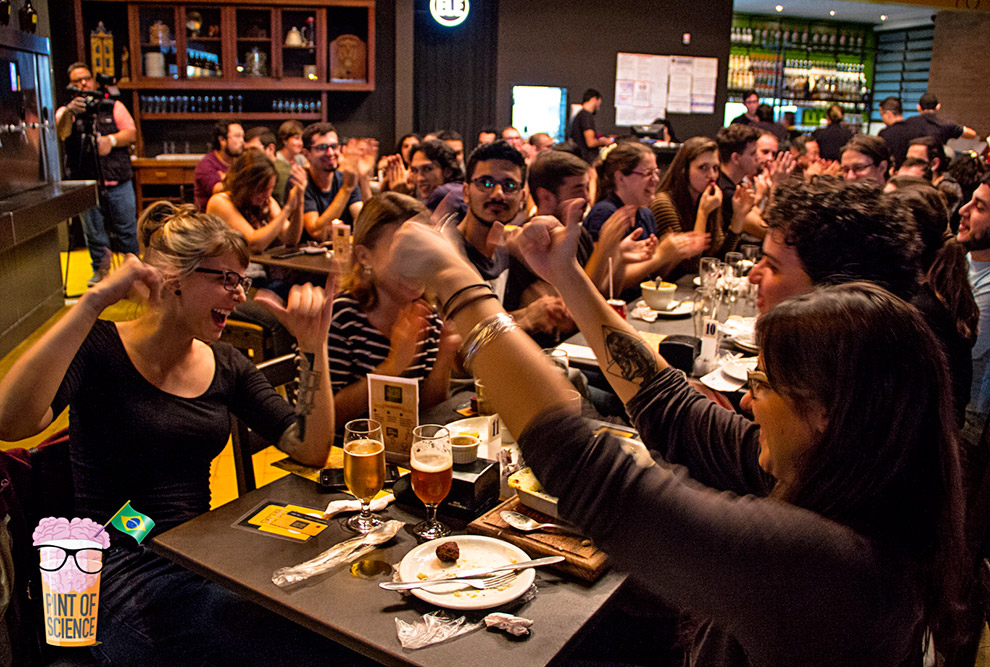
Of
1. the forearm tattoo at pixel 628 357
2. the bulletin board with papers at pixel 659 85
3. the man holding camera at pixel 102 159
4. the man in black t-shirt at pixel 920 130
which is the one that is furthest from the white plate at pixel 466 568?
the bulletin board with papers at pixel 659 85

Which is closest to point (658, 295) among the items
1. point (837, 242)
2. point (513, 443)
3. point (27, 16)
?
point (837, 242)

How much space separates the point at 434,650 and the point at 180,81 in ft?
29.4

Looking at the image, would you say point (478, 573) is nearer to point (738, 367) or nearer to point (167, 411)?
point (167, 411)

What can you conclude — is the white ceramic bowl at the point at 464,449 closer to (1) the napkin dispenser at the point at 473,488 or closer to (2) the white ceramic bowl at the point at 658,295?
(1) the napkin dispenser at the point at 473,488

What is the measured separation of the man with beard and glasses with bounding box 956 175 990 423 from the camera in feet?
9.66

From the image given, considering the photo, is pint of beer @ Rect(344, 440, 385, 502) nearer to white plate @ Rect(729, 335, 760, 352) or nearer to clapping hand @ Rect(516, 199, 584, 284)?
clapping hand @ Rect(516, 199, 584, 284)

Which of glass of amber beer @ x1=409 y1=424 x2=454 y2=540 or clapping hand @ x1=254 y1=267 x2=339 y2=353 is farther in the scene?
clapping hand @ x1=254 y1=267 x2=339 y2=353

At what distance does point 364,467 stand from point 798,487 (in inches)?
35.4

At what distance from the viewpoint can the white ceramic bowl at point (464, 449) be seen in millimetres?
1787

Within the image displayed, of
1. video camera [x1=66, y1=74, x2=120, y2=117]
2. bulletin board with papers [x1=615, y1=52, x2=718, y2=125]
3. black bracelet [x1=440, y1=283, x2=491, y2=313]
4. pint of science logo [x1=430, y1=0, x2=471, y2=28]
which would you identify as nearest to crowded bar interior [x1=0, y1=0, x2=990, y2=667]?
black bracelet [x1=440, y1=283, x2=491, y2=313]

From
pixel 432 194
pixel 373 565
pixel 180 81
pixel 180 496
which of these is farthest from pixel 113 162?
pixel 373 565

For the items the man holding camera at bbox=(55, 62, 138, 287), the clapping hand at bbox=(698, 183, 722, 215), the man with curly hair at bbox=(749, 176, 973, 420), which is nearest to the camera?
the man with curly hair at bbox=(749, 176, 973, 420)

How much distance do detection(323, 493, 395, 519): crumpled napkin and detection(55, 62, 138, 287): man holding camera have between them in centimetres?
600

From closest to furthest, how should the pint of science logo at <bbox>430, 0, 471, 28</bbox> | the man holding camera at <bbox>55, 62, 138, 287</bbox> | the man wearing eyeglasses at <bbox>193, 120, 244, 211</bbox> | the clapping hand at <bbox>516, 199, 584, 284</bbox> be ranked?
the clapping hand at <bbox>516, 199, 584, 284</bbox> → the man wearing eyeglasses at <bbox>193, 120, 244, 211</bbox> → the man holding camera at <bbox>55, 62, 138, 287</bbox> → the pint of science logo at <bbox>430, 0, 471, 28</bbox>
